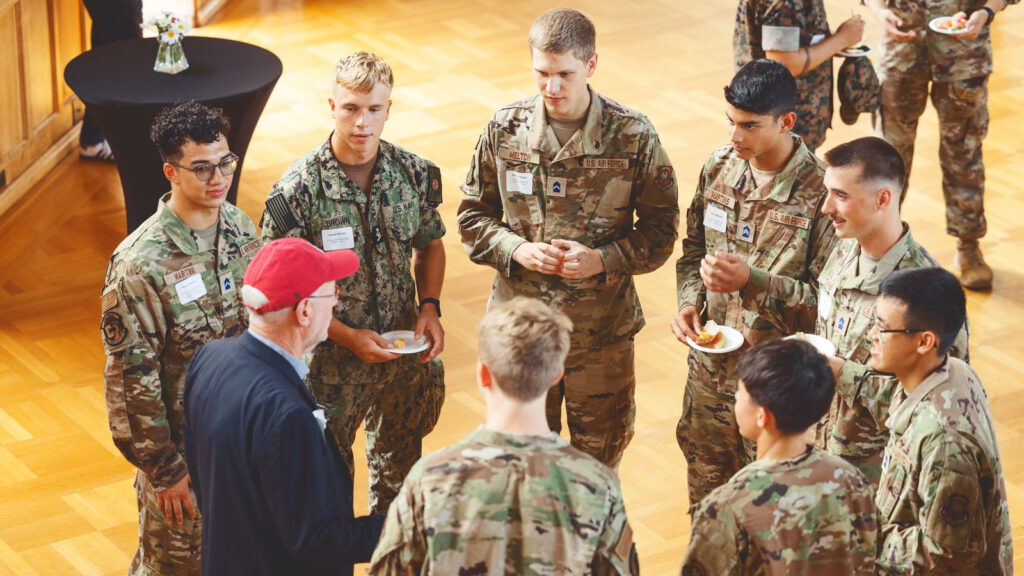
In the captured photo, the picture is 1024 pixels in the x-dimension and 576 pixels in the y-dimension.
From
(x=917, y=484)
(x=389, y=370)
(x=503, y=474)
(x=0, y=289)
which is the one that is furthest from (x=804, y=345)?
(x=0, y=289)

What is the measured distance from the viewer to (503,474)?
99.0 inches

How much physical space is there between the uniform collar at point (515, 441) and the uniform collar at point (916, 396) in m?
1.02

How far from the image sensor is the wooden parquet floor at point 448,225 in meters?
4.86

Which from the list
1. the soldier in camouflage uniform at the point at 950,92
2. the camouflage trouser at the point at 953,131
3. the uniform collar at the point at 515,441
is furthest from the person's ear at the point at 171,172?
the camouflage trouser at the point at 953,131

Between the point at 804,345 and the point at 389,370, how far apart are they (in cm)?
173

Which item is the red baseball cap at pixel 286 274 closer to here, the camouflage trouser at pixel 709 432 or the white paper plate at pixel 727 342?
the white paper plate at pixel 727 342

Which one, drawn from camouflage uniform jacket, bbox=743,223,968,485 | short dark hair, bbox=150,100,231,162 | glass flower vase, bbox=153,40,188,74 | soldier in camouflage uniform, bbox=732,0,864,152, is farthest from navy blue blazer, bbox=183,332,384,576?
glass flower vase, bbox=153,40,188,74

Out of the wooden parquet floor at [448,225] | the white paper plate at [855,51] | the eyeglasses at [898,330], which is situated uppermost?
the eyeglasses at [898,330]

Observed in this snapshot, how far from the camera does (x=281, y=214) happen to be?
154 inches

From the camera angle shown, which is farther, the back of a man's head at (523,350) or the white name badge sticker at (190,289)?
the white name badge sticker at (190,289)

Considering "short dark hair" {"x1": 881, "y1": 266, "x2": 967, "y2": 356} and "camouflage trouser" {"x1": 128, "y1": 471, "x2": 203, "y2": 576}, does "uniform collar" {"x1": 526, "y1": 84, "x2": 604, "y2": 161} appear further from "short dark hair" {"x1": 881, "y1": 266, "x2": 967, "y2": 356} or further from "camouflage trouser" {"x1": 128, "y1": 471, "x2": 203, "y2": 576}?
"camouflage trouser" {"x1": 128, "y1": 471, "x2": 203, "y2": 576}

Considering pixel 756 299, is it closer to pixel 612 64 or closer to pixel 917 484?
pixel 917 484

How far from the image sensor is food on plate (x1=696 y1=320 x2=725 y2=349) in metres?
3.98

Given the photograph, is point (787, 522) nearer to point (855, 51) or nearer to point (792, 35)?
point (792, 35)
